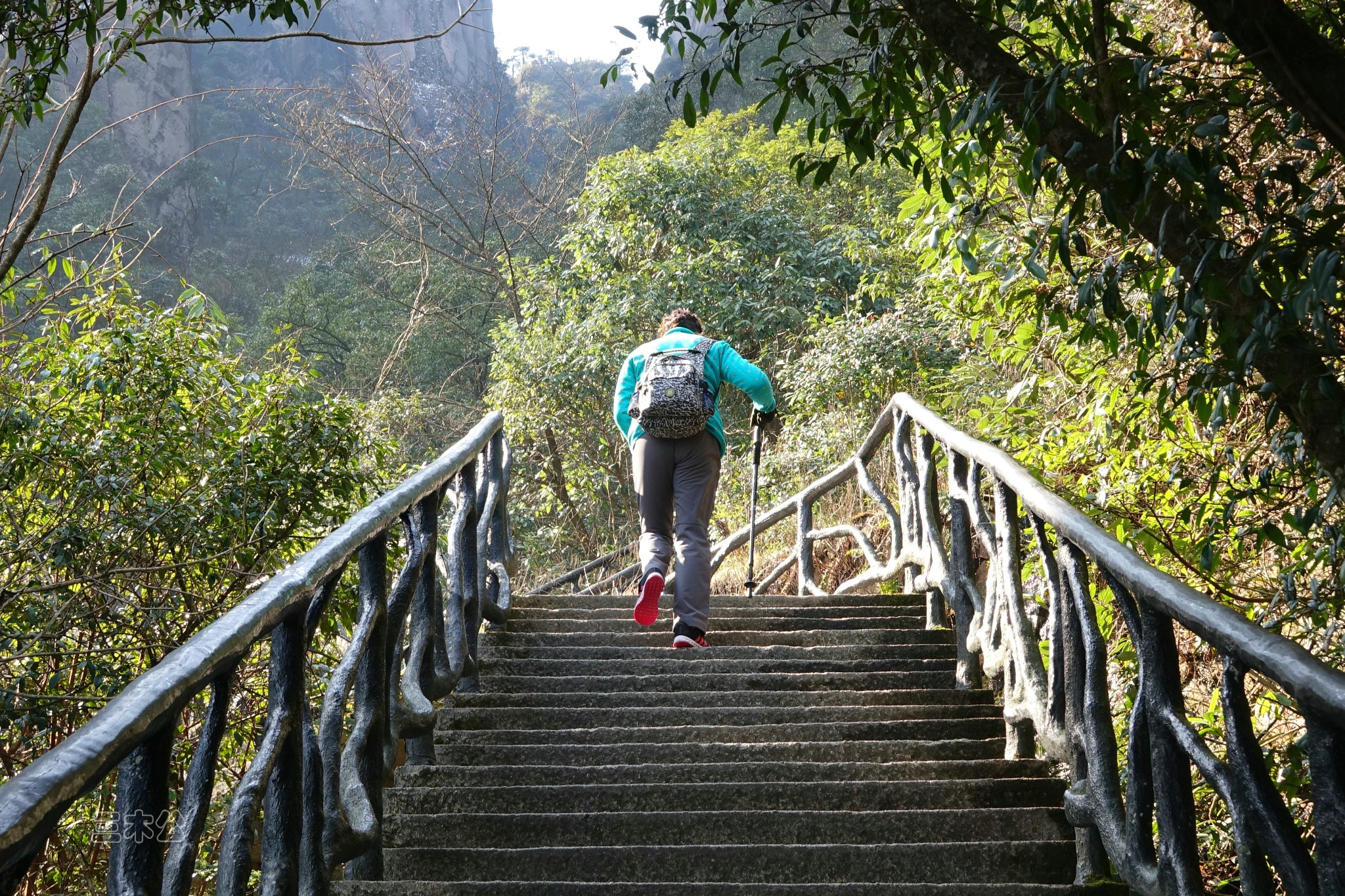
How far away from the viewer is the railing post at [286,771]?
2.16 meters

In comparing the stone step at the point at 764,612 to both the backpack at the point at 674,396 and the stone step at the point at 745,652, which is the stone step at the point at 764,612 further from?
the backpack at the point at 674,396

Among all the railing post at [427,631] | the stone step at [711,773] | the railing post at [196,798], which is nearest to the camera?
the railing post at [196,798]

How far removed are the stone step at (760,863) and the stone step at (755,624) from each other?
2017mm

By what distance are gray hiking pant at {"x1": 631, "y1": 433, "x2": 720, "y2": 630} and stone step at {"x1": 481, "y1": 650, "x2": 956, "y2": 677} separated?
1.25 feet

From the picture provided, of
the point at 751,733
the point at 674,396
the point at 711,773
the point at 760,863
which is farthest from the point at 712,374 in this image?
the point at 760,863

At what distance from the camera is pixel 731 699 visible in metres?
4.05

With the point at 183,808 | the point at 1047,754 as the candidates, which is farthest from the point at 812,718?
the point at 183,808

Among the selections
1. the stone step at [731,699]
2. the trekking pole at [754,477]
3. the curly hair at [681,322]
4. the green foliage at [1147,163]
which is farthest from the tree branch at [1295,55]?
the trekking pole at [754,477]

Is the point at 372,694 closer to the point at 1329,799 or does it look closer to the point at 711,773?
the point at 711,773

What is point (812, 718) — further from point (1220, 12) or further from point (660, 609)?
point (1220, 12)

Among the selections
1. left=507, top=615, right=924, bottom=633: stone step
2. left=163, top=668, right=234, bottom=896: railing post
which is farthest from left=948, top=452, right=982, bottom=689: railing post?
left=163, top=668, right=234, bottom=896: railing post

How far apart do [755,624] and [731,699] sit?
1.06m

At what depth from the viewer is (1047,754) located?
120 inches

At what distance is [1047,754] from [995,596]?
2.63 feet
